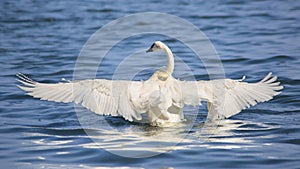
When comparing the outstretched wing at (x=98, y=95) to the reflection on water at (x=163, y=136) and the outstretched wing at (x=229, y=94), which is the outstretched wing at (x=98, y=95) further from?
the outstretched wing at (x=229, y=94)

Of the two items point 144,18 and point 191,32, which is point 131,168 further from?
point 144,18

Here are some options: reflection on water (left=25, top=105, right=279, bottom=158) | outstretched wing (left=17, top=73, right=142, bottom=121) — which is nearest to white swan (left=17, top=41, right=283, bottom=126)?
outstretched wing (left=17, top=73, right=142, bottom=121)

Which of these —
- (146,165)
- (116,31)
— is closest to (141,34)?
(116,31)

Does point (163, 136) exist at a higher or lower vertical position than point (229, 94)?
lower

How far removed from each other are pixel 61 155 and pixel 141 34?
29.1 feet

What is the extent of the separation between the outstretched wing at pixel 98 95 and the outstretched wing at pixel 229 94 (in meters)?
0.73

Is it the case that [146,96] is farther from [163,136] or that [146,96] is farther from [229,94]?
[229,94]

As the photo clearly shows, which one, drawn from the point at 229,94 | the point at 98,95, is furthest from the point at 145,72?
the point at 98,95

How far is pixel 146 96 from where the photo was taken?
7.88 meters

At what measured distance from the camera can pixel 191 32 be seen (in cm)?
1589

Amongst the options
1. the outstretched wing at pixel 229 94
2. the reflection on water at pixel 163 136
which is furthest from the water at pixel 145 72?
the outstretched wing at pixel 229 94

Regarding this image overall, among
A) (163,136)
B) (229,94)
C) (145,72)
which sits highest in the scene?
(145,72)

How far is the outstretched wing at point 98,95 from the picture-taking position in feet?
25.9

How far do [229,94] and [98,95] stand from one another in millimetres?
1641
